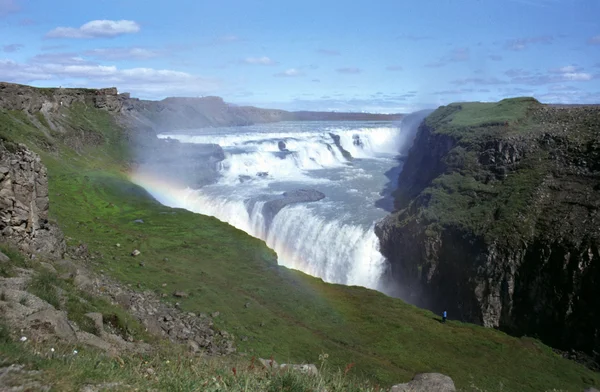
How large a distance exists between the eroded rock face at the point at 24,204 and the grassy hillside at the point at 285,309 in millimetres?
6481

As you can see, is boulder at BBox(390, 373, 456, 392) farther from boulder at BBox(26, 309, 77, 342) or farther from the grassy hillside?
boulder at BBox(26, 309, 77, 342)

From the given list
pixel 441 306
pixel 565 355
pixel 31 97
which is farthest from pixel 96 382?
pixel 31 97

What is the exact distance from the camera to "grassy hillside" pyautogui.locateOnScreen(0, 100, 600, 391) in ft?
61.1

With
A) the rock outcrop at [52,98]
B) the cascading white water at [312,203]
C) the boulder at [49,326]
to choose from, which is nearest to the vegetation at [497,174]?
the cascading white water at [312,203]

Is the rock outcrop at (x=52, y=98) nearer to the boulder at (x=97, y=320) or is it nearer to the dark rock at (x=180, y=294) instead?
the dark rock at (x=180, y=294)

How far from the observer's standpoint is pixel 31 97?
5438 cm

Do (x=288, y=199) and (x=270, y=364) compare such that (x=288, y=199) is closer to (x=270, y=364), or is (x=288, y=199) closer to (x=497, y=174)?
(x=497, y=174)

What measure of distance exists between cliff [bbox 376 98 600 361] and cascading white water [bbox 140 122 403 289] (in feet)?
9.83

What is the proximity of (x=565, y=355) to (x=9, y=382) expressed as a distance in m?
24.8

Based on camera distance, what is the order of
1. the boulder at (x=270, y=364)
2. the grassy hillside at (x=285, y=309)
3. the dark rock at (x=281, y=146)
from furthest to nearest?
the dark rock at (x=281, y=146) → the grassy hillside at (x=285, y=309) → the boulder at (x=270, y=364)

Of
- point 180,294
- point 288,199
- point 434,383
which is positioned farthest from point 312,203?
point 434,383

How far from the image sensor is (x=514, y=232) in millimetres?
27766

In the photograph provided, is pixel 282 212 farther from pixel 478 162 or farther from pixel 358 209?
pixel 478 162

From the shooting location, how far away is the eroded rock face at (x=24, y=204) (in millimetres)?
13203
